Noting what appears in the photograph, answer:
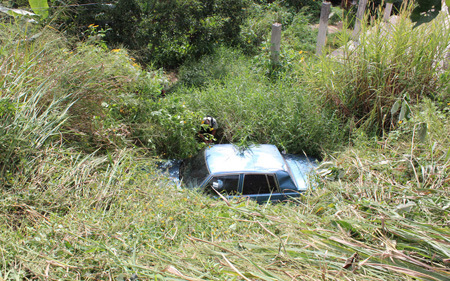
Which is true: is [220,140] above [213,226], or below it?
below

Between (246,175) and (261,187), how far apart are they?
288 millimetres

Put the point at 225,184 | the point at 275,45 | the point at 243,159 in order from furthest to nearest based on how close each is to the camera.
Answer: the point at 275,45 < the point at 243,159 < the point at 225,184

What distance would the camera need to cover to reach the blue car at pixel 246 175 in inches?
179

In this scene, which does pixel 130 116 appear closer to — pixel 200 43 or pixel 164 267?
pixel 164 267

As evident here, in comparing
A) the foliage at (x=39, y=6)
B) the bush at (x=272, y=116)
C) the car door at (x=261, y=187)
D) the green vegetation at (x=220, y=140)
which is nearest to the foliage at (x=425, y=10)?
the green vegetation at (x=220, y=140)

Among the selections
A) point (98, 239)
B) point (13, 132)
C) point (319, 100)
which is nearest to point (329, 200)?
point (98, 239)

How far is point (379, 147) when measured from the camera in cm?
524

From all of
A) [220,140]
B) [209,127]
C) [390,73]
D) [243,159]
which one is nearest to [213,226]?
[243,159]

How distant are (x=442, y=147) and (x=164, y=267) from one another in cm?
394

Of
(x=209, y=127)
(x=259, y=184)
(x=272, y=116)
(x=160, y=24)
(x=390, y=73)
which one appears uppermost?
(x=160, y=24)

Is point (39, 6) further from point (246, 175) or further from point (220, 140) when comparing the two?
point (246, 175)

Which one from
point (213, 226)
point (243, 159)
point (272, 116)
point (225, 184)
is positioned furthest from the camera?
point (272, 116)

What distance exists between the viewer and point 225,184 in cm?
455

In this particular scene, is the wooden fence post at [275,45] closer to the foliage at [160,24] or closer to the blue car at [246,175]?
the foliage at [160,24]
